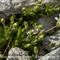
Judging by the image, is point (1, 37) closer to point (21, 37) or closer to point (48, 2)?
point (21, 37)

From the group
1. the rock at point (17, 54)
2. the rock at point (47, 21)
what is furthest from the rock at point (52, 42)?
the rock at point (17, 54)

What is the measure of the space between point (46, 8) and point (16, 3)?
1.44ft

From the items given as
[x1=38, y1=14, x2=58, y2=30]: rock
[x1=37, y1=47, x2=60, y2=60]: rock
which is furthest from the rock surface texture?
[x1=38, y1=14, x2=58, y2=30]: rock

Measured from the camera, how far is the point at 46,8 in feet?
11.1

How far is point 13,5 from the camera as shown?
3.35m

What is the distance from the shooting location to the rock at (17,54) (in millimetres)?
2701

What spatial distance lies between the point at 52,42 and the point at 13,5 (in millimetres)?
808

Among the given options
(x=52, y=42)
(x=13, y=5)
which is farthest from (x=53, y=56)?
(x=13, y=5)

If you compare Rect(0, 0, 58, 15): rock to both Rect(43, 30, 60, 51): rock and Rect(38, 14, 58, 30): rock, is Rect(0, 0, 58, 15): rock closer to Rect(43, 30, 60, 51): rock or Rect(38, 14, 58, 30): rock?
Rect(38, 14, 58, 30): rock

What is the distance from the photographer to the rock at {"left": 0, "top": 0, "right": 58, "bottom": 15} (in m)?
3.29

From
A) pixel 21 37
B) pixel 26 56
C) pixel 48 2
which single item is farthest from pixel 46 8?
pixel 26 56

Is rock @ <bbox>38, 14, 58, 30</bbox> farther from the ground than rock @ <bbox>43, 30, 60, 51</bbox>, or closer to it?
farther from the ground

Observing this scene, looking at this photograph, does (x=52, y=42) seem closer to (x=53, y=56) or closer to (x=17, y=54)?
(x=53, y=56)

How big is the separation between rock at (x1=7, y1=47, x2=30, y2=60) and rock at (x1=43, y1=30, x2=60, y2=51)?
1.09ft
